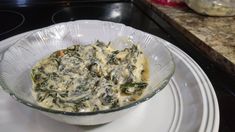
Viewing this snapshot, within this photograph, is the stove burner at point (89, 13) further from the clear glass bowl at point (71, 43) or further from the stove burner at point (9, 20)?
the clear glass bowl at point (71, 43)

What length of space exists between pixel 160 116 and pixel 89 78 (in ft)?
0.61

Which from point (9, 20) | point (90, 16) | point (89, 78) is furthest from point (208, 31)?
point (9, 20)

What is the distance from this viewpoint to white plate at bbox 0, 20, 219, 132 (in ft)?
1.84

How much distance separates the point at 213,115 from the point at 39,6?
967 millimetres

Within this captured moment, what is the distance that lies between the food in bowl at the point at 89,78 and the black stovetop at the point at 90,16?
0.30 meters

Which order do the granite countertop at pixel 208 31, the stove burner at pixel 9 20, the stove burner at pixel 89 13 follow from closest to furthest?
the granite countertop at pixel 208 31
the stove burner at pixel 9 20
the stove burner at pixel 89 13

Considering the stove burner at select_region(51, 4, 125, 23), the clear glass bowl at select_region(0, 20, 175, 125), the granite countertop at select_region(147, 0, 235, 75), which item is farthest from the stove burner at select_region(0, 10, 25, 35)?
the granite countertop at select_region(147, 0, 235, 75)

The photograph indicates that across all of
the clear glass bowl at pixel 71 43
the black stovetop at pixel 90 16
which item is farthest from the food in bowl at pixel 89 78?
the black stovetop at pixel 90 16

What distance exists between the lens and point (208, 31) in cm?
106

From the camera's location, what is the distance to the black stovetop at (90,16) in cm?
99

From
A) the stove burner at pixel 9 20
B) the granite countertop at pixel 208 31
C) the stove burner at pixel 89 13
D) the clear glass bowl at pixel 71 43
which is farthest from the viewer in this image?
the stove burner at pixel 89 13

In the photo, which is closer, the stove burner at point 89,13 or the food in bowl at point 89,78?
the food in bowl at point 89,78

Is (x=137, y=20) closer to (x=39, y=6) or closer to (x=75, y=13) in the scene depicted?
(x=75, y=13)

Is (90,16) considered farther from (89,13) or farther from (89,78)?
(89,78)
